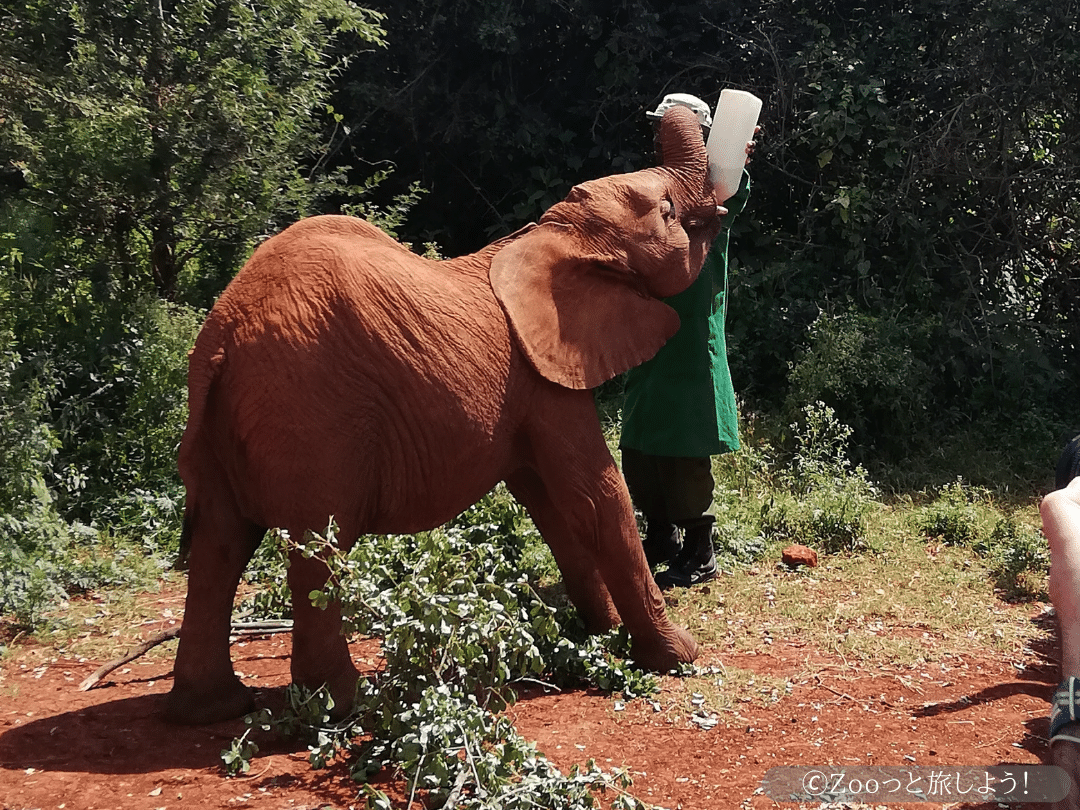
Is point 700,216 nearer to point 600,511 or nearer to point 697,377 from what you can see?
point 697,377

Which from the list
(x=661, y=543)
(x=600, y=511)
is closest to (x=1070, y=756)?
(x=600, y=511)

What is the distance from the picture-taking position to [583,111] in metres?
10.5

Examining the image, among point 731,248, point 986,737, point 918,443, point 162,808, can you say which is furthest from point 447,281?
point 731,248

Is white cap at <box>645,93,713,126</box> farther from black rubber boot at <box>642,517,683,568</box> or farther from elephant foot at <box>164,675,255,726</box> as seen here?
elephant foot at <box>164,675,255,726</box>

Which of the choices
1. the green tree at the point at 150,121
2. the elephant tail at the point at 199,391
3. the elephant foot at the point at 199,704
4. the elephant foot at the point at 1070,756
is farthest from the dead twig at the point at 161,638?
the elephant foot at the point at 1070,756

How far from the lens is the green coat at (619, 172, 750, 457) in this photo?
534 centimetres

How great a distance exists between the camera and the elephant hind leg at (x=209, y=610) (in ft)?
12.8

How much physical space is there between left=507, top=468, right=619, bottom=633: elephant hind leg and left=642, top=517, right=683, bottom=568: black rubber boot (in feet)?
3.48

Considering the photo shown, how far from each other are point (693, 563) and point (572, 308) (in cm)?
211

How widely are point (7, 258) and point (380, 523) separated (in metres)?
3.88

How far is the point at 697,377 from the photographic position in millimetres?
5355

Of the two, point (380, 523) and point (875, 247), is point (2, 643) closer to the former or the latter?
point (380, 523)

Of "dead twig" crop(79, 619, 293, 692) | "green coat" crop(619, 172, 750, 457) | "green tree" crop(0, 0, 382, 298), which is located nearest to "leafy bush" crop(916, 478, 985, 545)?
"green coat" crop(619, 172, 750, 457)

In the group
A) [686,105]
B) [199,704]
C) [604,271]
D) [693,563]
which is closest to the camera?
[199,704]
